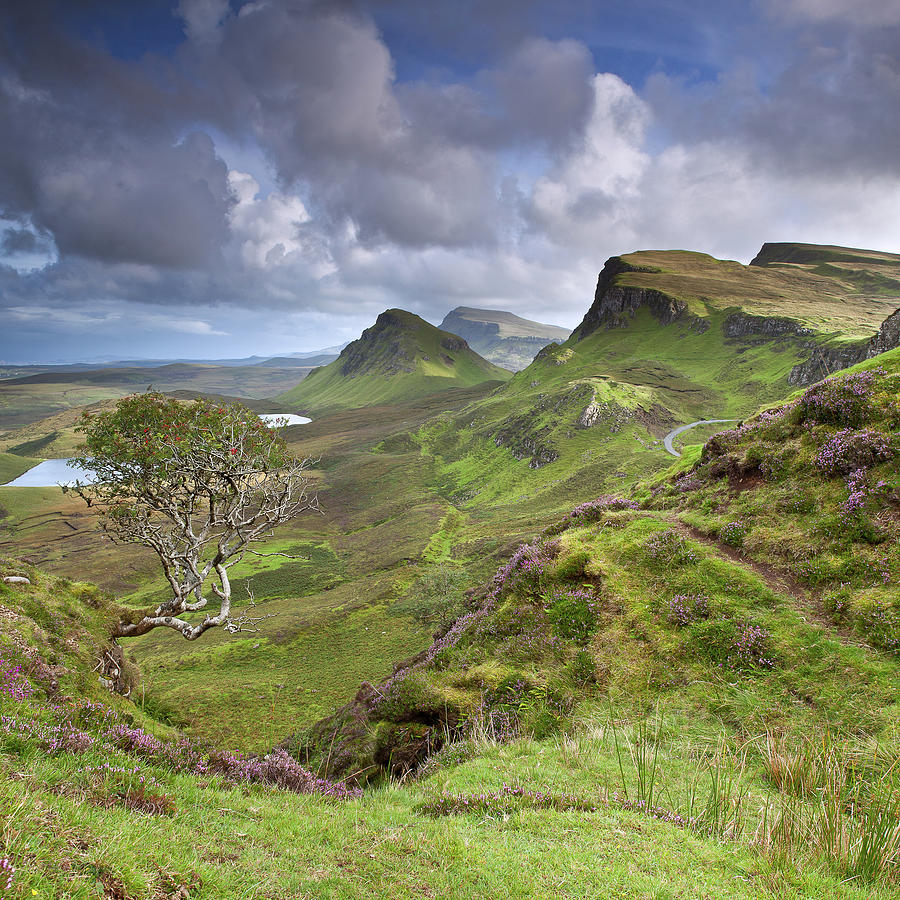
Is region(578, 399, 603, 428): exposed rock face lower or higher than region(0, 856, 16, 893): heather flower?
higher

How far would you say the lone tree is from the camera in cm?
1800

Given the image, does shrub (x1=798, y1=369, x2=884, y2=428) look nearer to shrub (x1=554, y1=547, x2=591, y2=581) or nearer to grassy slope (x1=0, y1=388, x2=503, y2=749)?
shrub (x1=554, y1=547, x2=591, y2=581)

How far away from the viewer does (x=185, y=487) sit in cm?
2361

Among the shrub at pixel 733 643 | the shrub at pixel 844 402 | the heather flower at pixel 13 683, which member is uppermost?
the shrub at pixel 844 402

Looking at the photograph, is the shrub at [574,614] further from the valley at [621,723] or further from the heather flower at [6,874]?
the heather flower at [6,874]

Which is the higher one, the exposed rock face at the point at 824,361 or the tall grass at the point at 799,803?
the exposed rock face at the point at 824,361

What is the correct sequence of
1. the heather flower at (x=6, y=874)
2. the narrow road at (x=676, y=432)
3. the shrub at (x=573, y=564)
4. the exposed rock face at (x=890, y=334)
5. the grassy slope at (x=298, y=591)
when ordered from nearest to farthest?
1. the heather flower at (x=6, y=874)
2. the shrub at (x=573, y=564)
3. the grassy slope at (x=298, y=591)
4. the exposed rock face at (x=890, y=334)
5. the narrow road at (x=676, y=432)

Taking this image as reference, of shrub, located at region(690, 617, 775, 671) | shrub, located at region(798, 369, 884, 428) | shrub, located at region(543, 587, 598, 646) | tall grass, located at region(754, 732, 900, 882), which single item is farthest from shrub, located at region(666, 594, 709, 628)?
shrub, located at region(798, 369, 884, 428)

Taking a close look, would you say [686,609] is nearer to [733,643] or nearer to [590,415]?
[733,643]

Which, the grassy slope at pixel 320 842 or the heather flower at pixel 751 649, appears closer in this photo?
the grassy slope at pixel 320 842

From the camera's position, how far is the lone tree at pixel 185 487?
18.0 metres

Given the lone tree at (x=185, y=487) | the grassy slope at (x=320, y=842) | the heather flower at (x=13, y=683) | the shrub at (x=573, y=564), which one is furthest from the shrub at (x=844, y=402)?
the heather flower at (x=13, y=683)

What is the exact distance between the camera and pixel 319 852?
6590mm

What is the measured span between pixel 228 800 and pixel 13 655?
660cm
